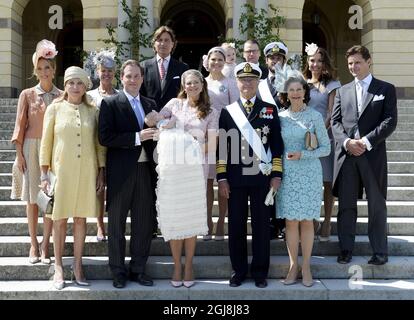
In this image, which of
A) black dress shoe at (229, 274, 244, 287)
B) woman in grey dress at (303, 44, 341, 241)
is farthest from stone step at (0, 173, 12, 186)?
woman in grey dress at (303, 44, 341, 241)

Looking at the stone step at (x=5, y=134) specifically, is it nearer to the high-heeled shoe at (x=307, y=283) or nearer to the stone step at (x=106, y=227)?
the stone step at (x=106, y=227)

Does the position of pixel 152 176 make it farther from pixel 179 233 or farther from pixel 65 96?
pixel 65 96

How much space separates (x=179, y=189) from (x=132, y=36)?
8887 millimetres

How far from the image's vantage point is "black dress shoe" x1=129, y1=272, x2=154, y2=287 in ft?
16.7

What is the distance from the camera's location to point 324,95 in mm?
5863

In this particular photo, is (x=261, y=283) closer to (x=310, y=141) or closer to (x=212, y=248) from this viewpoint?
(x=212, y=248)

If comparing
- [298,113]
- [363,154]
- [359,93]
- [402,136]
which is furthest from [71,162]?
[402,136]

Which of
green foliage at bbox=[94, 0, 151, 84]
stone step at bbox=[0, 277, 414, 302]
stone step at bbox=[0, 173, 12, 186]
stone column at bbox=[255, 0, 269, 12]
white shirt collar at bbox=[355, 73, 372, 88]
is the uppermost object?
stone column at bbox=[255, 0, 269, 12]

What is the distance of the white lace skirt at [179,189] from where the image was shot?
4.86m

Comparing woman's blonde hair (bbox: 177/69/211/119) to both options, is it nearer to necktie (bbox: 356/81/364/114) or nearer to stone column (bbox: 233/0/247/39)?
necktie (bbox: 356/81/364/114)

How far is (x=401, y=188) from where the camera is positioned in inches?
287

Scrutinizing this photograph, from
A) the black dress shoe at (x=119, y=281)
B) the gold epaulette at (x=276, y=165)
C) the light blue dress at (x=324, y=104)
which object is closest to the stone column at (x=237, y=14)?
the light blue dress at (x=324, y=104)

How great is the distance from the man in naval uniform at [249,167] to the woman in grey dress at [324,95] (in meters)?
1.08

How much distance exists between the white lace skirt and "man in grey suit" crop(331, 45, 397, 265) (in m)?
1.75
